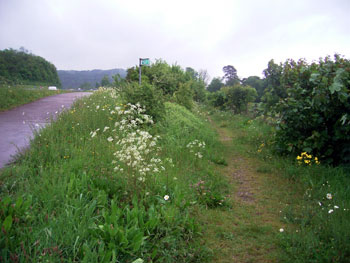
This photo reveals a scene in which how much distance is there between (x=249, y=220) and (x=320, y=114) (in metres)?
3.20


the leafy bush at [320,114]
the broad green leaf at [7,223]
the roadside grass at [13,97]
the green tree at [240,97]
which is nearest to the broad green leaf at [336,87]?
the leafy bush at [320,114]

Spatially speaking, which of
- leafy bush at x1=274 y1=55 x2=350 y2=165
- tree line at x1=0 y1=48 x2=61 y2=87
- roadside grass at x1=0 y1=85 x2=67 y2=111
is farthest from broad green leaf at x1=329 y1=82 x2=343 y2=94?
tree line at x1=0 y1=48 x2=61 y2=87

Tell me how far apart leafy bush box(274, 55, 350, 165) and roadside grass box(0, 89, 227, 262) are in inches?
89.8

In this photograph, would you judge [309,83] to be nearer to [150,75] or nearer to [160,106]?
[160,106]

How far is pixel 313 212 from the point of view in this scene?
3.36m

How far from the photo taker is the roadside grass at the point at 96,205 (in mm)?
2195

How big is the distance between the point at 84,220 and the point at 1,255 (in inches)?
27.7

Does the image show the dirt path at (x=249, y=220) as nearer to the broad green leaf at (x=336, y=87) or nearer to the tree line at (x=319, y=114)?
the tree line at (x=319, y=114)

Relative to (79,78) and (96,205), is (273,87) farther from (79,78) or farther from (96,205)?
(79,78)

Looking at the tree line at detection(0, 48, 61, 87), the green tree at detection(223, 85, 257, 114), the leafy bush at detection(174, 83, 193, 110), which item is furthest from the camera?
the tree line at detection(0, 48, 61, 87)

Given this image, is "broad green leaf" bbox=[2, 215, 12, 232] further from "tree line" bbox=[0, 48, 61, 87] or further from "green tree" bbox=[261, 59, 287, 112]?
"tree line" bbox=[0, 48, 61, 87]

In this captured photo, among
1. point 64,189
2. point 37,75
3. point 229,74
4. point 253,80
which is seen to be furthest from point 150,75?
point 229,74

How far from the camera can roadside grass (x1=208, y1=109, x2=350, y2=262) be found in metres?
2.58

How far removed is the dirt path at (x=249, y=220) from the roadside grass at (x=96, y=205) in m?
0.21
